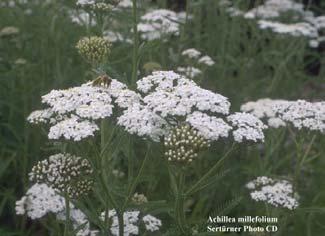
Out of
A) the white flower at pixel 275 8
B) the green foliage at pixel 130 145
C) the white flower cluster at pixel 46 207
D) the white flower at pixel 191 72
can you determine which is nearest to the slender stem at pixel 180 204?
the green foliage at pixel 130 145

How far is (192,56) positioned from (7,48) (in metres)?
1.78

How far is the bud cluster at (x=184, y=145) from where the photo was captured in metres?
2.99

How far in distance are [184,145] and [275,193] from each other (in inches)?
54.7

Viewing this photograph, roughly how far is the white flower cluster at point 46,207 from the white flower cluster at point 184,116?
40.7 inches

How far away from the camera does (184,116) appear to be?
127 inches

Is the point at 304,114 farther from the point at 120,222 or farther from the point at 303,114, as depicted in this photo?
the point at 120,222

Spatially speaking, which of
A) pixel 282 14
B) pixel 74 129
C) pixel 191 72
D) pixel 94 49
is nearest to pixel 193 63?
pixel 191 72

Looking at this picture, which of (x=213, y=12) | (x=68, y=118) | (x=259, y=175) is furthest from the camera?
(x=213, y=12)

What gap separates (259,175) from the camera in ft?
16.4

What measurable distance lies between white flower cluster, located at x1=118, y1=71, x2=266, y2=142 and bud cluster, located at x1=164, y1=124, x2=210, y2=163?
34 millimetres

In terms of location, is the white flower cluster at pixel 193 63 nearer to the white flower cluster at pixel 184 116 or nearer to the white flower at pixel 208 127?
the white flower cluster at pixel 184 116

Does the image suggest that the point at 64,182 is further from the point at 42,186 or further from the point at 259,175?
the point at 259,175

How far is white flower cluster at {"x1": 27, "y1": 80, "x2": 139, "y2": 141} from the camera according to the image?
Result: 3.08 metres

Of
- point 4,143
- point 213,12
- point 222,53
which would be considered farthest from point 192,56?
point 4,143
